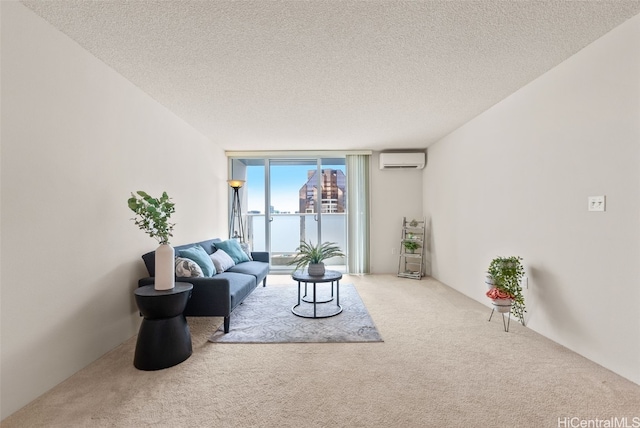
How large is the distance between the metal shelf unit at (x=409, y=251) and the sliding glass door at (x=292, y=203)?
1117 millimetres

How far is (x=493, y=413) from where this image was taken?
1.71 metres

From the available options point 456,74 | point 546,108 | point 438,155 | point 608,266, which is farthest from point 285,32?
point 438,155

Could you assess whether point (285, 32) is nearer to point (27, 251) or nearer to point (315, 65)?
point (315, 65)

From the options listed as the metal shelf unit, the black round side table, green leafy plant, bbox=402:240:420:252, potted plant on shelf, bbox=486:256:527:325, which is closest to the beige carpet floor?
the black round side table

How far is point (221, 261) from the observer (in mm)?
3846

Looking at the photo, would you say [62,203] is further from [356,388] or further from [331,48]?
[356,388]

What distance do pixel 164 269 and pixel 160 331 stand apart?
1.55 feet

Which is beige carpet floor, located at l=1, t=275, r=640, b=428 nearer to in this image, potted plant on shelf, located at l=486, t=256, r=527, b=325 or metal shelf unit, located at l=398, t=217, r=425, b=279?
potted plant on shelf, located at l=486, t=256, r=527, b=325

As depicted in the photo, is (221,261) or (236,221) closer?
(221,261)

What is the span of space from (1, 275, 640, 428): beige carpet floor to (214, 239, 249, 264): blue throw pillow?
1.74 meters

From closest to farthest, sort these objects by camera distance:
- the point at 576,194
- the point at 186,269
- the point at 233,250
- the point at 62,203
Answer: the point at 62,203, the point at 576,194, the point at 186,269, the point at 233,250

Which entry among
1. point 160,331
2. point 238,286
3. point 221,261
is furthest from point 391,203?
point 160,331

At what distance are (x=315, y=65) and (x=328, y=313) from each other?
8.46ft

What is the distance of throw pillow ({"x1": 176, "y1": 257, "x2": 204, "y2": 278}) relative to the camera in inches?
117
